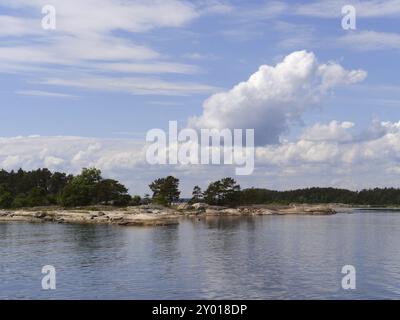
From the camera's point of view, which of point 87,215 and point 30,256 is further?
point 87,215

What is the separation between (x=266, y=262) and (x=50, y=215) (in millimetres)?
112015

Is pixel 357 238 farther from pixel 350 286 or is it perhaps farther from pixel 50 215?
pixel 50 215

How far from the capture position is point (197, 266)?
217 ft

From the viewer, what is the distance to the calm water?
168ft

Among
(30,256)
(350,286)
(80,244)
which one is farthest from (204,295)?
(80,244)

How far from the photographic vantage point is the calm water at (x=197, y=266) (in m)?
51.1

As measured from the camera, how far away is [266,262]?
2741 inches

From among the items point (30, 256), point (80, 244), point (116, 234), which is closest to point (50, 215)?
point (116, 234)

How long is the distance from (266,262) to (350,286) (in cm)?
1712
